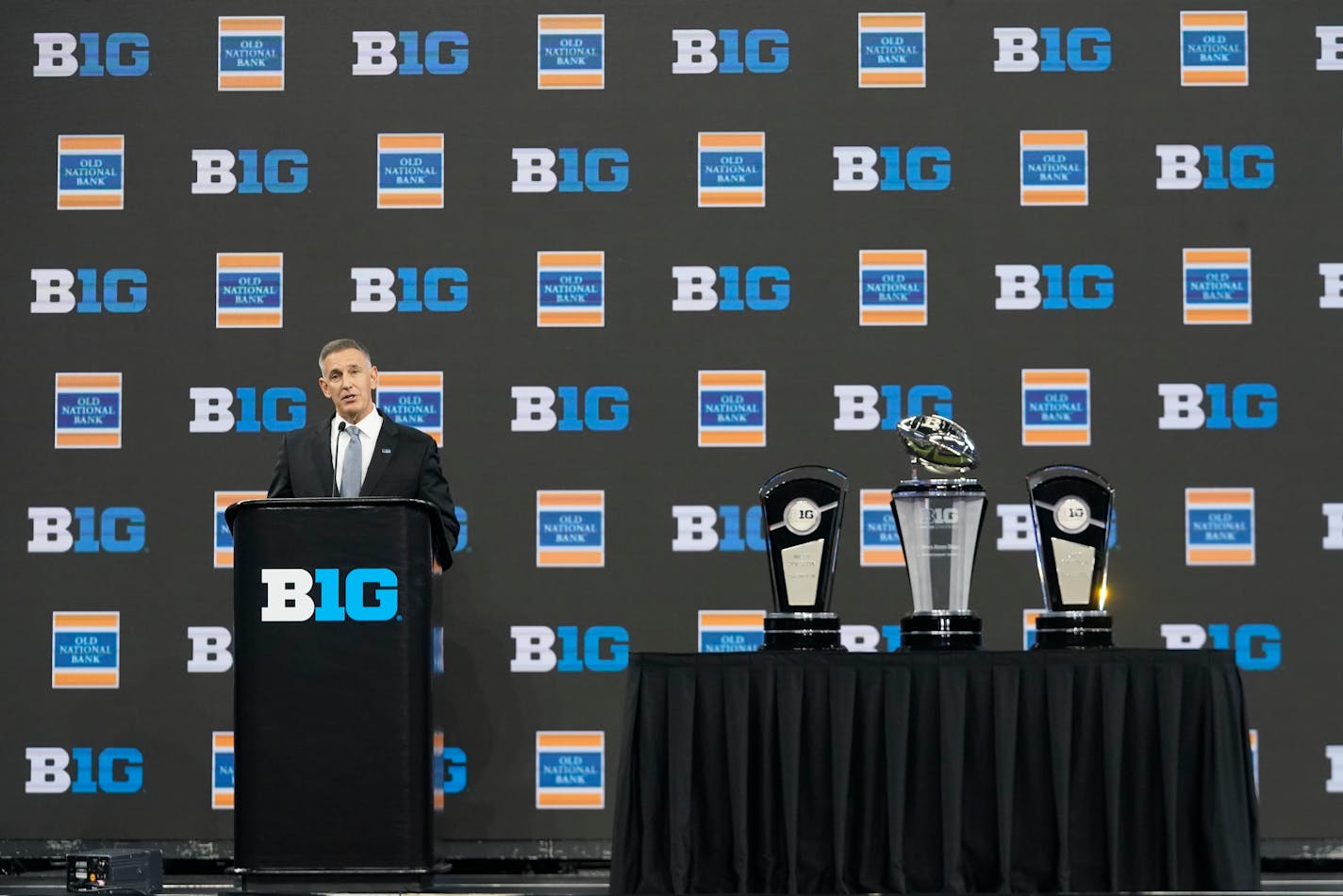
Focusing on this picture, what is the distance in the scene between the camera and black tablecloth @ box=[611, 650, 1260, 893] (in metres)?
3.48

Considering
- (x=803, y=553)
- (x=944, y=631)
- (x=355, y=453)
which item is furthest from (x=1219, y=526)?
(x=355, y=453)

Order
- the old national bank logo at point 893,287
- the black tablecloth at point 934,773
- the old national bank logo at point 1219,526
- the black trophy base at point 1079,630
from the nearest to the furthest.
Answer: the black tablecloth at point 934,773
the black trophy base at point 1079,630
the old national bank logo at point 1219,526
the old national bank logo at point 893,287

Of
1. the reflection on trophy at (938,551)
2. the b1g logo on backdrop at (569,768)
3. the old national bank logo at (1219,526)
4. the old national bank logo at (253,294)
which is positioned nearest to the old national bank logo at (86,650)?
the old national bank logo at (253,294)

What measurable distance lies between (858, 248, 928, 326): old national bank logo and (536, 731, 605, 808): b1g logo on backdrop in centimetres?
183

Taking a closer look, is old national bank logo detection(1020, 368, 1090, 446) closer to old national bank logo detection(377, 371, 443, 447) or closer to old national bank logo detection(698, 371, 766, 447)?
old national bank logo detection(698, 371, 766, 447)

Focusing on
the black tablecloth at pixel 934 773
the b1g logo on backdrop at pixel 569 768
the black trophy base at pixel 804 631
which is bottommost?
the b1g logo on backdrop at pixel 569 768

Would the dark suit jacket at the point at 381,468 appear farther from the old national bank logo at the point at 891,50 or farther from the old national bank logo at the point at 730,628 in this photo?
the old national bank logo at the point at 891,50

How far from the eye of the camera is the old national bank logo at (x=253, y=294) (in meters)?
5.60

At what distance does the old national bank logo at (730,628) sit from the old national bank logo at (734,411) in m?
0.62

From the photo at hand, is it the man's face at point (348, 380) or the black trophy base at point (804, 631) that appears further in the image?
the man's face at point (348, 380)

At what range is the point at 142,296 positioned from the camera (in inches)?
Result: 222

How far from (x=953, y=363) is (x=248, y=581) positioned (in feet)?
8.82

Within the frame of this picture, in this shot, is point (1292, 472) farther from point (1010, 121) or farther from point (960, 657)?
point (960, 657)

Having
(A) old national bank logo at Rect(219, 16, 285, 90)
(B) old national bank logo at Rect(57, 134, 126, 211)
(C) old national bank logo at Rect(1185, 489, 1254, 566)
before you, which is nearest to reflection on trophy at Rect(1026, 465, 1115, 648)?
(C) old national bank logo at Rect(1185, 489, 1254, 566)
